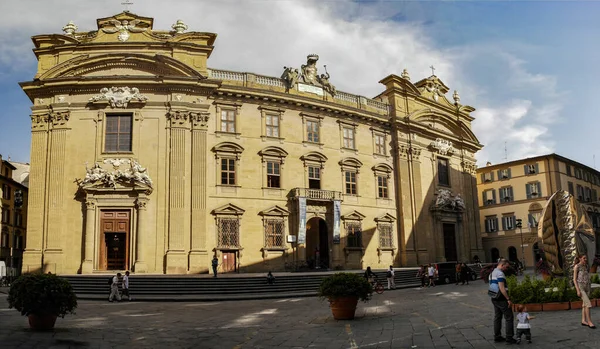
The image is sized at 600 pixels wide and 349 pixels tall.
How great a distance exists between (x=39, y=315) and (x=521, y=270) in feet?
133

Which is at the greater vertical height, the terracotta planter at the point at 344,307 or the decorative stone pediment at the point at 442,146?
the decorative stone pediment at the point at 442,146

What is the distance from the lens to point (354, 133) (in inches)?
1507

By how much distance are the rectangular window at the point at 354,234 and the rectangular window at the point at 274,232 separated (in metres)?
5.40

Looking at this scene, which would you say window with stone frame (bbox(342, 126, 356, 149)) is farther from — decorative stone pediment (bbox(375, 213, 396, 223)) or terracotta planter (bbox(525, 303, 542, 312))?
terracotta planter (bbox(525, 303, 542, 312))

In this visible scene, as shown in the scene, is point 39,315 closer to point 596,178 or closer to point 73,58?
point 73,58

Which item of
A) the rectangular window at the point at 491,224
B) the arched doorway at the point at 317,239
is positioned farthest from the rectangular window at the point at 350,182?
the rectangular window at the point at 491,224

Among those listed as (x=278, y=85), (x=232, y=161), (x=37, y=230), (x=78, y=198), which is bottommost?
(x=37, y=230)

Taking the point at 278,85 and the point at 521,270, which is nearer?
the point at 278,85

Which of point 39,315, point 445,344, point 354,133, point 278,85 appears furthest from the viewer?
→ point 354,133

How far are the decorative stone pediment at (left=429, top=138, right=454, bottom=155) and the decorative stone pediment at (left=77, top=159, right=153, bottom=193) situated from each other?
2467 centimetres

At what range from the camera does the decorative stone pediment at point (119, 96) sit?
30.7 meters

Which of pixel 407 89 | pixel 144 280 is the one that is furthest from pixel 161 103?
pixel 407 89

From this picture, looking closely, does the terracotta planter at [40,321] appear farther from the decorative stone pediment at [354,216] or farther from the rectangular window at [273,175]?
the decorative stone pediment at [354,216]

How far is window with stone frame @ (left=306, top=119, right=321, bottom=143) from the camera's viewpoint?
3606cm
